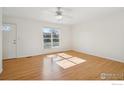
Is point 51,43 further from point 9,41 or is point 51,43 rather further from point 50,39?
point 9,41

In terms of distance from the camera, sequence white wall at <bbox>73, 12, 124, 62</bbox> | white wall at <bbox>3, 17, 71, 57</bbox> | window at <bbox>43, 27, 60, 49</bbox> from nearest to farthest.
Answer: white wall at <bbox>3, 17, 71, 57</bbox> → window at <bbox>43, 27, 60, 49</bbox> → white wall at <bbox>73, 12, 124, 62</bbox>

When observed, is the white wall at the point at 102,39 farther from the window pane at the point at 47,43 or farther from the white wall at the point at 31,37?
the window pane at the point at 47,43

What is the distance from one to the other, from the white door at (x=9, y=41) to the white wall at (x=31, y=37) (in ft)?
0.17

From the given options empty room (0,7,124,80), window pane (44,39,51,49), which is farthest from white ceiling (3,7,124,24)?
window pane (44,39,51,49)

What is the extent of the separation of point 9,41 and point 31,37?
10.9 inches

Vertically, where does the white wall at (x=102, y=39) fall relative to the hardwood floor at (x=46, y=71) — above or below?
above

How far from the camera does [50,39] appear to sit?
109 centimetres

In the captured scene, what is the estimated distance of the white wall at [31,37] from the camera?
976mm

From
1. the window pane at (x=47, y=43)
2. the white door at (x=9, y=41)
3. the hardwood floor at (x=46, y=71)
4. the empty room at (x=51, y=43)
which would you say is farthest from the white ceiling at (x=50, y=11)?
the hardwood floor at (x=46, y=71)

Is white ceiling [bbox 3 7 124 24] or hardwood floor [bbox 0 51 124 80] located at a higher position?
white ceiling [bbox 3 7 124 24]

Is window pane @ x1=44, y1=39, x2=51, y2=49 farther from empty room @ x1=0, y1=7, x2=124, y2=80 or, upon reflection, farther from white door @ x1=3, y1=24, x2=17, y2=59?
white door @ x1=3, y1=24, x2=17, y2=59

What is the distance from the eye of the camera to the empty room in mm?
833

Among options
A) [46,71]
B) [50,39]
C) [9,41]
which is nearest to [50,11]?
[50,39]
